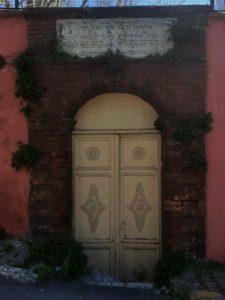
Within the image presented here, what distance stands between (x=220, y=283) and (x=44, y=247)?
7.71 ft

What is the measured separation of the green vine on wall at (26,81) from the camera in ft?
23.0

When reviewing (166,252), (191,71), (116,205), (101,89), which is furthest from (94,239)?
(191,71)

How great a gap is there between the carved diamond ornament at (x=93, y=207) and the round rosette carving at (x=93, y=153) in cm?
40

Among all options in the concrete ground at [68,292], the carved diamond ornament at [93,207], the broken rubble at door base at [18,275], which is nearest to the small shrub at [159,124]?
the carved diamond ornament at [93,207]

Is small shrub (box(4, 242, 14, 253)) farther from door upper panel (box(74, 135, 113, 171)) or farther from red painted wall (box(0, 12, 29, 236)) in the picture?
door upper panel (box(74, 135, 113, 171))

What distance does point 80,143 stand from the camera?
7.39m

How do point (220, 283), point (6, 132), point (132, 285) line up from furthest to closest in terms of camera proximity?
point (6, 132) < point (132, 285) < point (220, 283)

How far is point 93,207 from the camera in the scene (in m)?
7.43

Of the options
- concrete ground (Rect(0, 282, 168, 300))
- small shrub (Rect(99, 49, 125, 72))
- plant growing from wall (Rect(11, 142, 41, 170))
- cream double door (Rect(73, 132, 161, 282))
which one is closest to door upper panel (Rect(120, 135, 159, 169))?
cream double door (Rect(73, 132, 161, 282))

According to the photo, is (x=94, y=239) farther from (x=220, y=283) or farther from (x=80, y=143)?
(x=220, y=283)

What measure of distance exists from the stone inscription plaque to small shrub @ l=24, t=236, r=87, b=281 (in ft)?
8.68

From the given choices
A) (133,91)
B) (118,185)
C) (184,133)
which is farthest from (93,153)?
(184,133)

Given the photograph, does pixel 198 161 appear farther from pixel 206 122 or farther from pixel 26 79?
pixel 26 79

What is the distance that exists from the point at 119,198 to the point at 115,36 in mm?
2337
